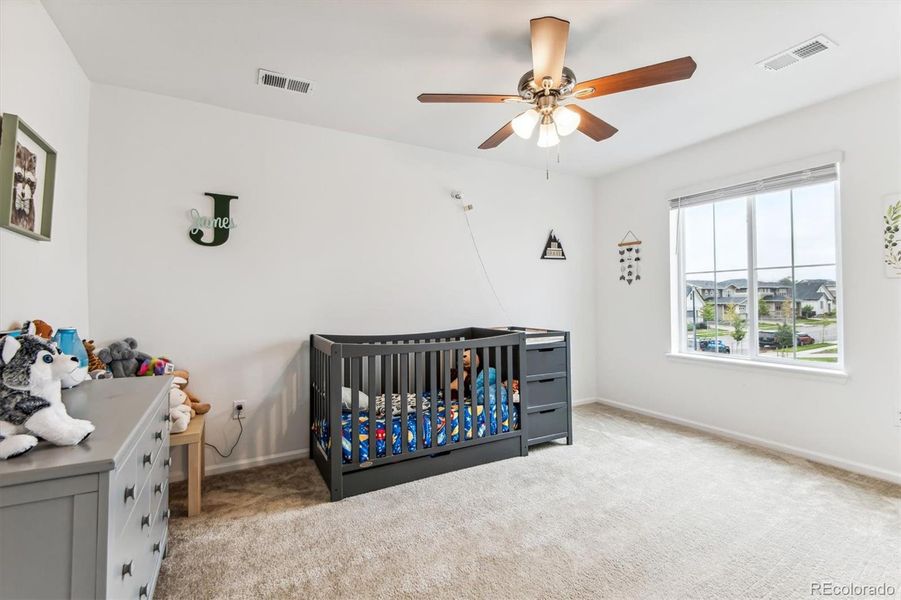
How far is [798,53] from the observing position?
2.19 m

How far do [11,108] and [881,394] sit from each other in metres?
4.64

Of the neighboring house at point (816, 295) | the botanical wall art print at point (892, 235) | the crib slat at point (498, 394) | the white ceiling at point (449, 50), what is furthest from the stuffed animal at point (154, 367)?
the botanical wall art print at point (892, 235)

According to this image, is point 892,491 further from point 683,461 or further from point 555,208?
point 555,208

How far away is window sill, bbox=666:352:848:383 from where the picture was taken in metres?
2.74

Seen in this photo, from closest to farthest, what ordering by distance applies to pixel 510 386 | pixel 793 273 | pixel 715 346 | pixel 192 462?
pixel 192 462 → pixel 510 386 → pixel 793 273 → pixel 715 346

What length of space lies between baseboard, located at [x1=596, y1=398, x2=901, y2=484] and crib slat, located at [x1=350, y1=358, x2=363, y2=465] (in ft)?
9.51

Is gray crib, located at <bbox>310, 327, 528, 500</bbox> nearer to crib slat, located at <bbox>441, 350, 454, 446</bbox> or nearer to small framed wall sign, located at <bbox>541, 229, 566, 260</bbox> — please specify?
crib slat, located at <bbox>441, 350, 454, 446</bbox>

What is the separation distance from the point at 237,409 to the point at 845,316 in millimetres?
4078

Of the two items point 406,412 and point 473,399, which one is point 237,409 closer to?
point 406,412

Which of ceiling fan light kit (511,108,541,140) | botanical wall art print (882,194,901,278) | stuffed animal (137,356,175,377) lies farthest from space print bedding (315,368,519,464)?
botanical wall art print (882,194,901,278)

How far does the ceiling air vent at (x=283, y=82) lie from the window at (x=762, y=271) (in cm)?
321

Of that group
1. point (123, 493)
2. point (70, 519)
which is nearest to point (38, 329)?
point (123, 493)

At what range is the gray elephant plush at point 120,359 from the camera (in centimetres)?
223

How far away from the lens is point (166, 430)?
179cm
